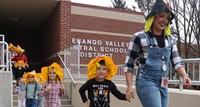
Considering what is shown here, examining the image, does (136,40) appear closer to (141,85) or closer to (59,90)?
(141,85)

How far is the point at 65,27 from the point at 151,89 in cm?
1190

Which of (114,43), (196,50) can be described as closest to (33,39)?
(114,43)

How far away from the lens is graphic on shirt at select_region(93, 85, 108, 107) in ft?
15.3

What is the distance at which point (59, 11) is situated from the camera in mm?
15078

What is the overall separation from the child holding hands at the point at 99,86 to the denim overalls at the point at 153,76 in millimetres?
1140

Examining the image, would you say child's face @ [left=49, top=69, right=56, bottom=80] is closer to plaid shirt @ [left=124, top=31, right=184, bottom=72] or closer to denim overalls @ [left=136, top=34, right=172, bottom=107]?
plaid shirt @ [left=124, top=31, right=184, bottom=72]

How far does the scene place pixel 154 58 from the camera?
3.42m

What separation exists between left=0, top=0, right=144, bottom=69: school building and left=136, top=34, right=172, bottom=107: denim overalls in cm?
1146

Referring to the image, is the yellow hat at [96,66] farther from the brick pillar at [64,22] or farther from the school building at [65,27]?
the brick pillar at [64,22]

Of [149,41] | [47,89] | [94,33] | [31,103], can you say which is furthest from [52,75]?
[94,33]

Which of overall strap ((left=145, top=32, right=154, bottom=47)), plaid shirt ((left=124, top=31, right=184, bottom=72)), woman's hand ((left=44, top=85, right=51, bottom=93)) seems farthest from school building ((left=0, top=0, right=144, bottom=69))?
overall strap ((left=145, top=32, right=154, bottom=47))

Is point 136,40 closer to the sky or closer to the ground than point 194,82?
closer to the sky

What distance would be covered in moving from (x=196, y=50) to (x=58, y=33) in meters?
15.8

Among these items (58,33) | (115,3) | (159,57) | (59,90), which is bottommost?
(59,90)
